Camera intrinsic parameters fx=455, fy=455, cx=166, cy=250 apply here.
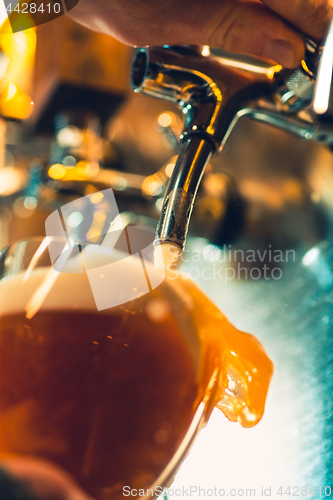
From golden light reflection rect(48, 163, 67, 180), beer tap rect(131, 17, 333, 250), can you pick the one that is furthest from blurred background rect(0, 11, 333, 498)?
beer tap rect(131, 17, 333, 250)

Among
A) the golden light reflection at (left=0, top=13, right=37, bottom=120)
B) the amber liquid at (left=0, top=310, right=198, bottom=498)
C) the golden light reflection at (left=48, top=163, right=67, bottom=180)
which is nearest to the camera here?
the amber liquid at (left=0, top=310, right=198, bottom=498)

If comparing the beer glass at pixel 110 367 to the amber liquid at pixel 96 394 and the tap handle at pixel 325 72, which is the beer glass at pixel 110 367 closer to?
the amber liquid at pixel 96 394

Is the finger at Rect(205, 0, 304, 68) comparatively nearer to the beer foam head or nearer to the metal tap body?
the metal tap body

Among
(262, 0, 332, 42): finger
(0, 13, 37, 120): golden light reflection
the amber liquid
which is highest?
(262, 0, 332, 42): finger

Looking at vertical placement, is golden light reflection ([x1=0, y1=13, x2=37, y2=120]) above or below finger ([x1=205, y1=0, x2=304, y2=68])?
below

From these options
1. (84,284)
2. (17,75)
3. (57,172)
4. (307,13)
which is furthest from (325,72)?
(17,75)

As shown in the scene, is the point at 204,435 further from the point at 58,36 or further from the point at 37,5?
the point at 58,36

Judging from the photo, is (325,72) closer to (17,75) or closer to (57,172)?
(57,172)
